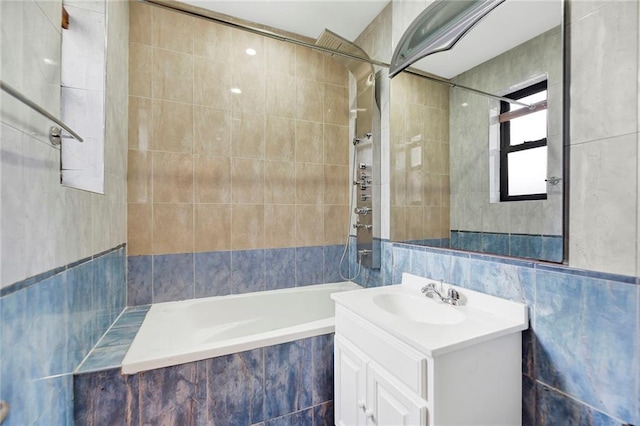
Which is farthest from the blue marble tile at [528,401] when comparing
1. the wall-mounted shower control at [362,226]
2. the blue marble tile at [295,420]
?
the wall-mounted shower control at [362,226]

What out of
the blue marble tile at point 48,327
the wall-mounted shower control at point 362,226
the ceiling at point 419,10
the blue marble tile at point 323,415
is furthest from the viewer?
the wall-mounted shower control at point 362,226

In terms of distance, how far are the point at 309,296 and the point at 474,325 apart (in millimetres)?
1532

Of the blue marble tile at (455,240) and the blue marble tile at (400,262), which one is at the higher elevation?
the blue marble tile at (455,240)

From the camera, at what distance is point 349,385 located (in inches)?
52.1

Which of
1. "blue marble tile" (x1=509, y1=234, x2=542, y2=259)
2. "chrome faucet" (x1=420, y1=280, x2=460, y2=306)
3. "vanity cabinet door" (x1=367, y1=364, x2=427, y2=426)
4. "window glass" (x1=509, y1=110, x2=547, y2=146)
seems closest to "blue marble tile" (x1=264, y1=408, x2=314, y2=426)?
"vanity cabinet door" (x1=367, y1=364, x2=427, y2=426)

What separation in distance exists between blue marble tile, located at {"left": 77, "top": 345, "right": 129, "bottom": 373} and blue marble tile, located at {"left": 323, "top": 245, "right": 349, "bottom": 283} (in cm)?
160

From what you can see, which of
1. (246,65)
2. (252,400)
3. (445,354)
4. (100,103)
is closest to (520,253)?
(445,354)

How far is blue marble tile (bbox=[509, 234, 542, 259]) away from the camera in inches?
43.1

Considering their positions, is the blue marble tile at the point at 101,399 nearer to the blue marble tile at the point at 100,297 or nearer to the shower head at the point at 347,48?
the blue marble tile at the point at 100,297

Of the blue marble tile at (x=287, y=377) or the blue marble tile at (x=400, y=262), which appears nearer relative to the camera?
the blue marble tile at (x=287, y=377)

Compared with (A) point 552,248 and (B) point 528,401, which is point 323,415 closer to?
(B) point 528,401

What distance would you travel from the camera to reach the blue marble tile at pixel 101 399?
44.8 inches

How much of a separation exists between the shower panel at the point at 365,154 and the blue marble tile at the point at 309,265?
399 mm

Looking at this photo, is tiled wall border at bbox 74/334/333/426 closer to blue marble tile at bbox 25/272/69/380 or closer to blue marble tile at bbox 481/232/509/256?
blue marble tile at bbox 25/272/69/380
